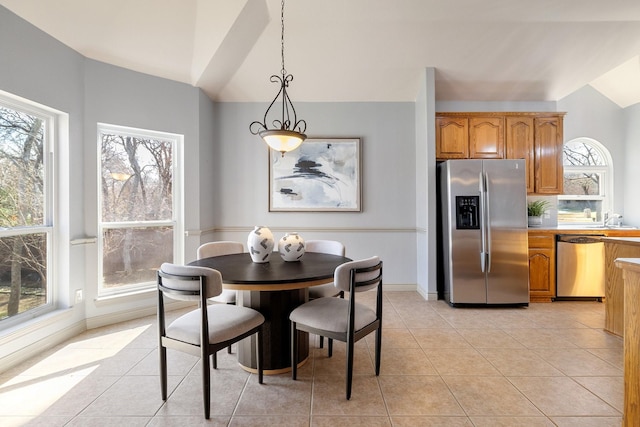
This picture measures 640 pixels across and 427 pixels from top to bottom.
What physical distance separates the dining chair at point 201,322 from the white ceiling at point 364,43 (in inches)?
94.8

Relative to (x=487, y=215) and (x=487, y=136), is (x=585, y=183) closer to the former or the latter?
(x=487, y=136)

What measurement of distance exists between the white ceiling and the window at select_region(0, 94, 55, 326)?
796 mm

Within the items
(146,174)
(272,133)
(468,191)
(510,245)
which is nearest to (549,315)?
(510,245)

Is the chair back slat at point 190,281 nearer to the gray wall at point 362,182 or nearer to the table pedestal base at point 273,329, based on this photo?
the table pedestal base at point 273,329

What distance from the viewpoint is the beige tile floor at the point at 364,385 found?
165 cm

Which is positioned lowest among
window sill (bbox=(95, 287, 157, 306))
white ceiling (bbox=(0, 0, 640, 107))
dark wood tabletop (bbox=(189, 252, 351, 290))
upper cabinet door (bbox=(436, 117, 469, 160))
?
window sill (bbox=(95, 287, 157, 306))

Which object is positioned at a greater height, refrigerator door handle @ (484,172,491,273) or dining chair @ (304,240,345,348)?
refrigerator door handle @ (484,172,491,273)

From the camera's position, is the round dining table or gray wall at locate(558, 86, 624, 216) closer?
the round dining table

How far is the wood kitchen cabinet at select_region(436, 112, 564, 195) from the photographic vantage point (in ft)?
12.5

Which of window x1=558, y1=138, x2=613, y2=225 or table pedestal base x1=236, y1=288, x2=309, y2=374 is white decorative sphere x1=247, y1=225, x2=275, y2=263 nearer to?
table pedestal base x1=236, y1=288, x2=309, y2=374

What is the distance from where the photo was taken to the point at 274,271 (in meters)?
1.98

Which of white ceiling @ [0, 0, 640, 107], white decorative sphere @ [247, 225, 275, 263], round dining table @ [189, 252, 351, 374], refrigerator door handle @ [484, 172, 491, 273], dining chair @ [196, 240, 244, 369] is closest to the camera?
round dining table @ [189, 252, 351, 374]

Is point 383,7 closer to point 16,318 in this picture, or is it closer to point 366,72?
point 366,72

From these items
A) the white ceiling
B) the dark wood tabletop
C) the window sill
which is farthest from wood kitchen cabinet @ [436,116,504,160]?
the window sill
